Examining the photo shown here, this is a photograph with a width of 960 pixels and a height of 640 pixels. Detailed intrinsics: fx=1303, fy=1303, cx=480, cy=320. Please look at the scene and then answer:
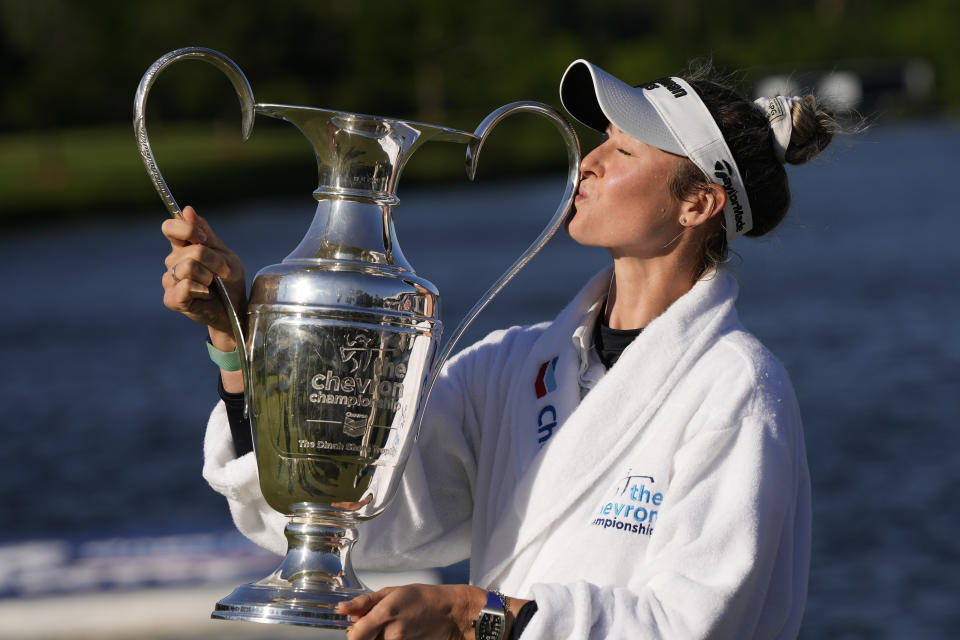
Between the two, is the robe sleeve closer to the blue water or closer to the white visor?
the white visor

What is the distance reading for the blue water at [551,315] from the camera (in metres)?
10.9

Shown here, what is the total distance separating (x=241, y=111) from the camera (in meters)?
2.14

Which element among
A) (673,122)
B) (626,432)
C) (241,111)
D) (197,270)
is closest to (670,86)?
(673,122)

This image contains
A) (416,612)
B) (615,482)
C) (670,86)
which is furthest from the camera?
(670,86)

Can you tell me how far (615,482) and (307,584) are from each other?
1.87 feet

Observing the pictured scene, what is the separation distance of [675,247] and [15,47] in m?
46.6

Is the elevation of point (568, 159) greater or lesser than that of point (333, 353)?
greater

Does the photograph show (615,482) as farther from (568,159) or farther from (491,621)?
(568,159)

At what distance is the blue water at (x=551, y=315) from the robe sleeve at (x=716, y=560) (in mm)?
582

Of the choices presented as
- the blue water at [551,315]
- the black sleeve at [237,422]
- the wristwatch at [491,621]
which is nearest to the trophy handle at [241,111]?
the black sleeve at [237,422]

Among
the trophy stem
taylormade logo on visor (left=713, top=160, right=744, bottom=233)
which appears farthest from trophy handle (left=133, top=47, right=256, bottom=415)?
taylormade logo on visor (left=713, top=160, right=744, bottom=233)

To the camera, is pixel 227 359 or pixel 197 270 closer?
pixel 197 270

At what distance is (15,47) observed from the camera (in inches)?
1773

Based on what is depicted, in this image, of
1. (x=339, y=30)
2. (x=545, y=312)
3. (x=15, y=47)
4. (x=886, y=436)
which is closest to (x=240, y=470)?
(x=886, y=436)
